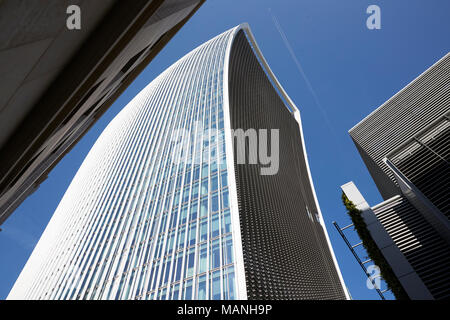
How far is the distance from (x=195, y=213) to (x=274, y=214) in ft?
53.1

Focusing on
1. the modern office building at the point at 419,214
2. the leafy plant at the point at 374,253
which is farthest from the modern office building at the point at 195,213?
the modern office building at the point at 419,214

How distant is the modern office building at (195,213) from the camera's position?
25391 mm

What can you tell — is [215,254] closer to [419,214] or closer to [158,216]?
[158,216]

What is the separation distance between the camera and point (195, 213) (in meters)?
30.6

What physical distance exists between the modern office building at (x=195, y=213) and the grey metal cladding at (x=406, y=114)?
55.4 feet

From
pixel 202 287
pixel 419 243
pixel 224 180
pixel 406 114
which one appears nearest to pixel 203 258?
pixel 202 287

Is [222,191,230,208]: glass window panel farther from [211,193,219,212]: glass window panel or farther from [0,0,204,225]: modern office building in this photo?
[0,0,204,225]: modern office building

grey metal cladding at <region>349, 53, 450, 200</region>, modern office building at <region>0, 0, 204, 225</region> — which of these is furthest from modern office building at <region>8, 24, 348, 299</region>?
modern office building at <region>0, 0, 204, 225</region>

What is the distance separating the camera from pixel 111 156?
65438 millimetres

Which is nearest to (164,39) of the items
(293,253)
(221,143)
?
(221,143)

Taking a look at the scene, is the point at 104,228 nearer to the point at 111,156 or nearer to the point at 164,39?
the point at 111,156

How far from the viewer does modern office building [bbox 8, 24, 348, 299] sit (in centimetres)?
2539

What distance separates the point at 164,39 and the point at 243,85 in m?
59.7

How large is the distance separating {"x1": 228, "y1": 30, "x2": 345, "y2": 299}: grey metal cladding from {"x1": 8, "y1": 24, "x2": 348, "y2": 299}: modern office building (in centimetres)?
28
